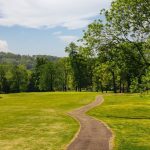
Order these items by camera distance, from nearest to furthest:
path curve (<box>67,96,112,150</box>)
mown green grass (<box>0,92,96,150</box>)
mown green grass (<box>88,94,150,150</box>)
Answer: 1. path curve (<box>67,96,112,150</box>)
2. mown green grass (<box>0,92,96,150</box>)
3. mown green grass (<box>88,94,150,150</box>)

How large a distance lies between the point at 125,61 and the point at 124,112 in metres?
13.1

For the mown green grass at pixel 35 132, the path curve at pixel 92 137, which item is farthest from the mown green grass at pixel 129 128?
the mown green grass at pixel 35 132

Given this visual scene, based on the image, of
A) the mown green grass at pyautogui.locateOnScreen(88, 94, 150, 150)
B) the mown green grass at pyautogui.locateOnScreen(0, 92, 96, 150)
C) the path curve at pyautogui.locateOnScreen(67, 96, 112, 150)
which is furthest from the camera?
the mown green grass at pyautogui.locateOnScreen(88, 94, 150, 150)

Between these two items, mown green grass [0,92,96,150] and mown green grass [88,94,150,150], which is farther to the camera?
mown green grass [88,94,150,150]

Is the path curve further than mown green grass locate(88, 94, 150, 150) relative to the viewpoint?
No

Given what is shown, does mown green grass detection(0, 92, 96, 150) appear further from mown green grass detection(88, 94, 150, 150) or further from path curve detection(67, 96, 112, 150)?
mown green grass detection(88, 94, 150, 150)

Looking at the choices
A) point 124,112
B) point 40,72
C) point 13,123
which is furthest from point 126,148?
point 40,72

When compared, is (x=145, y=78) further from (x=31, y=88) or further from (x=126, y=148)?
(x=31, y=88)

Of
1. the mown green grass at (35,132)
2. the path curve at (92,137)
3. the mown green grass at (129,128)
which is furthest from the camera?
the mown green grass at (129,128)

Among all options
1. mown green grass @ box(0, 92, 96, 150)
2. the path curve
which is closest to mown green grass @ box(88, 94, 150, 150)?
the path curve

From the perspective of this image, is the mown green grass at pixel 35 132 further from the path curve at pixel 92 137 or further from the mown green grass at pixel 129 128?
the mown green grass at pixel 129 128

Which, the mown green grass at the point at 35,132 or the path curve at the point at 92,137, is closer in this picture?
the path curve at the point at 92,137

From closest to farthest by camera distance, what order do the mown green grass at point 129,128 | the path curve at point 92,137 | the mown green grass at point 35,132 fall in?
the path curve at point 92,137, the mown green grass at point 35,132, the mown green grass at point 129,128

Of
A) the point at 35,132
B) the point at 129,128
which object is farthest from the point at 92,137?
the point at 129,128
